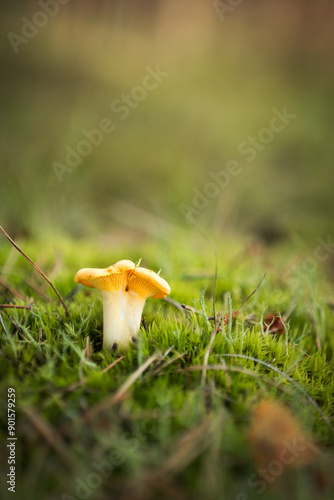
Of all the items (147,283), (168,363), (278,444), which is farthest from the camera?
(147,283)

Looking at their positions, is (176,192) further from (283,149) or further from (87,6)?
(87,6)

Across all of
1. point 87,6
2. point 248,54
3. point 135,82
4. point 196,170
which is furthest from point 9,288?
point 248,54

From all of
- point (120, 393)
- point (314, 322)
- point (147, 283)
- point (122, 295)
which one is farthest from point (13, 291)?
point (314, 322)

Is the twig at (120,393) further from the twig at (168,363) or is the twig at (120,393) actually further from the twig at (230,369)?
the twig at (230,369)

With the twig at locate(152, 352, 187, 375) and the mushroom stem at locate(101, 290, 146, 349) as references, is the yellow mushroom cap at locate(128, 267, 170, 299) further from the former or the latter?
the twig at locate(152, 352, 187, 375)

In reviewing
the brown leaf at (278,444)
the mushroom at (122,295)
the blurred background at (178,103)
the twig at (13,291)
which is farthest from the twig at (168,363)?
the blurred background at (178,103)

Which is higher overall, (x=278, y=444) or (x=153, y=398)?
(x=278, y=444)

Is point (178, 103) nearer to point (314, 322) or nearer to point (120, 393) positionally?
point (314, 322)
